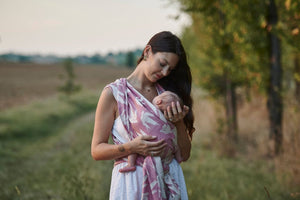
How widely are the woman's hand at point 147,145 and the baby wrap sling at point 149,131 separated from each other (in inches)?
1.6

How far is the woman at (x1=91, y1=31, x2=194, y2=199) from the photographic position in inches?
70.8

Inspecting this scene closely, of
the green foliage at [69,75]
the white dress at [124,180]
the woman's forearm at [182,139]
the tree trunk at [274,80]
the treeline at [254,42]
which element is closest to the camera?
the white dress at [124,180]

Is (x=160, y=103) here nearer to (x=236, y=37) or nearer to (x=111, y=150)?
(x=111, y=150)

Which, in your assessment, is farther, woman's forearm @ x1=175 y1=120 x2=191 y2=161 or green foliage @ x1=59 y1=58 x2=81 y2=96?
green foliage @ x1=59 y1=58 x2=81 y2=96

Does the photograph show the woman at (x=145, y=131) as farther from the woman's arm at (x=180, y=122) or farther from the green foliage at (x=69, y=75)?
the green foliage at (x=69, y=75)

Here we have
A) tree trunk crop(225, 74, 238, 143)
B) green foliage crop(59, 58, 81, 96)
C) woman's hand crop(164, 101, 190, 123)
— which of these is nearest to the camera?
woman's hand crop(164, 101, 190, 123)

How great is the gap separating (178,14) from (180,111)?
5.09 metres

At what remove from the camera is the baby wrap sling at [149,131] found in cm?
180

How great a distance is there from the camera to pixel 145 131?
1.83 metres

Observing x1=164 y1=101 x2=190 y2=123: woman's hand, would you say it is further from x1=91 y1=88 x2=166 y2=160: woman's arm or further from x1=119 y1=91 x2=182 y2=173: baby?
x1=91 y1=88 x2=166 y2=160: woman's arm

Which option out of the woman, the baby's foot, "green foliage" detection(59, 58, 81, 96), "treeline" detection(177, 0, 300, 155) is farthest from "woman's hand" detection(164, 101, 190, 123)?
"green foliage" detection(59, 58, 81, 96)

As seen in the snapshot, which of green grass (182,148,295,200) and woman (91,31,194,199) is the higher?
woman (91,31,194,199)

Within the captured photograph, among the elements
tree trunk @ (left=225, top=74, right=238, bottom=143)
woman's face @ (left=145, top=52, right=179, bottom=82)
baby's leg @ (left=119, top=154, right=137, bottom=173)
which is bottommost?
tree trunk @ (left=225, top=74, right=238, bottom=143)

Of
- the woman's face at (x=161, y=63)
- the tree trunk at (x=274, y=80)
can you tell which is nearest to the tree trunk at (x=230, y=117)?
the tree trunk at (x=274, y=80)
